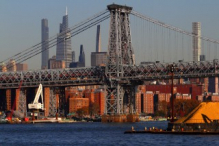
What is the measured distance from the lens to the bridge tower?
619ft

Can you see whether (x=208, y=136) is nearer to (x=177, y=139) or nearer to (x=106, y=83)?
(x=177, y=139)

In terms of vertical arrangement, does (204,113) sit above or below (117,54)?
below

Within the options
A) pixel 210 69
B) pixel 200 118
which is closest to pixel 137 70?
pixel 210 69

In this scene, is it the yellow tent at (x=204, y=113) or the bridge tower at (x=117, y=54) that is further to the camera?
the bridge tower at (x=117, y=54)

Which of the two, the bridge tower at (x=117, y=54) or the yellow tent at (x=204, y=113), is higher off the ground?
the bridge tower at (x=117, y=54)

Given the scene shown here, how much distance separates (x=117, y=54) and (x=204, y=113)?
255ft

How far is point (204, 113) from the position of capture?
112m

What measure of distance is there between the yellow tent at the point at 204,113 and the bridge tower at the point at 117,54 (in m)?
74.7

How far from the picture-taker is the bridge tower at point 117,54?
619 ft

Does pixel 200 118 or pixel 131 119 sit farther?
pixel 131 119

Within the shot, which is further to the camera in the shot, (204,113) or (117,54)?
(117,54)

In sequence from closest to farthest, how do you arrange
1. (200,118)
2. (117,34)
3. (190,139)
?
(190,139), (200,118), (117,34)

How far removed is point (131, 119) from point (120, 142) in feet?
308

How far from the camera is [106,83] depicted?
195m
